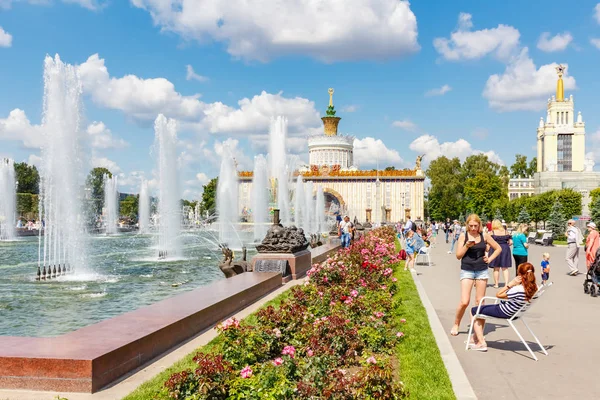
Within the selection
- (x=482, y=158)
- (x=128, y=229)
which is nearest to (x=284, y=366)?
(x=128, y=229)

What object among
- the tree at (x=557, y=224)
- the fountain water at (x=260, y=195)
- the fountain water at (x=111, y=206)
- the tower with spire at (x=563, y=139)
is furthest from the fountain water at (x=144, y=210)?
the tower with spire at (x=563, y=139)

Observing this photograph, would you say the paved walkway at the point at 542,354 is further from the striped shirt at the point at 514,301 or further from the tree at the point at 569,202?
the tree at the point at 569,202

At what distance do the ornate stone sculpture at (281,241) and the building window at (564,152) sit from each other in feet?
336

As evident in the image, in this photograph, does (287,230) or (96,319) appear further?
(287,230)

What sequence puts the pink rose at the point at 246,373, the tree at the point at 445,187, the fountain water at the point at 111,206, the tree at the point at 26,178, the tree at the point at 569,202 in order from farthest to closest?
the tree at the point at 445,187 → the tree at the point at 26,178 → the tree at the point at 569,202 → the fountain water at the point at 111,206 → the pink rose at the point at 246,373

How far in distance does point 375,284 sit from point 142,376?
5409 mm

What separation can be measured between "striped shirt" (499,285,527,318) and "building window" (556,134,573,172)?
107 m

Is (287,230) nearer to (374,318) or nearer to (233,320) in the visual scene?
(374,318)

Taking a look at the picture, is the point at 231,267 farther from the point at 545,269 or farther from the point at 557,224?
the point at 557,224

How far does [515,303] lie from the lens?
21.4 feet

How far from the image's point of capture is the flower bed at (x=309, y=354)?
14.3 feet

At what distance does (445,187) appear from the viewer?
270ft

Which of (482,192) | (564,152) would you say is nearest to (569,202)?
(482,192)

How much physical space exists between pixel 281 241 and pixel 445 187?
237 ft
